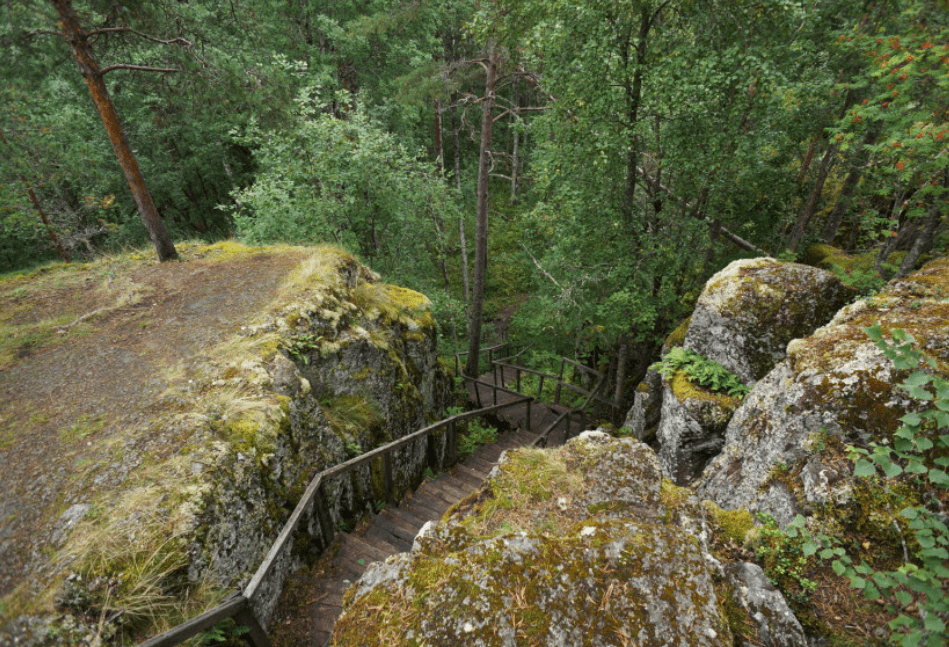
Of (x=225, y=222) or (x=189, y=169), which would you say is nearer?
(x=189, y=169)

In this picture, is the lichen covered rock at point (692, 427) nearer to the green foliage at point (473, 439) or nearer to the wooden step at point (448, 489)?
the wooden step at point (448, 489)

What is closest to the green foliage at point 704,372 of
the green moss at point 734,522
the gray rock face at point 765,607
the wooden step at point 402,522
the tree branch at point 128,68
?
the green moss at point 734,522

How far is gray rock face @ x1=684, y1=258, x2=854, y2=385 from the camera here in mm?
6164

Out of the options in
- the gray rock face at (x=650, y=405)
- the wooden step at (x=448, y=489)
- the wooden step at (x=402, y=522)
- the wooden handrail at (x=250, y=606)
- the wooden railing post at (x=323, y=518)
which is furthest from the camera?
the gray rock face at (x=650, y=405)

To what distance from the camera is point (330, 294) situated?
736cm

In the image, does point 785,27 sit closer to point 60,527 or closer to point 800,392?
point 800,392

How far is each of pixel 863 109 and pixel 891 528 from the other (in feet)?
17.4

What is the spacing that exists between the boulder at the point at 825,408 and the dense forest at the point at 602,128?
168cm

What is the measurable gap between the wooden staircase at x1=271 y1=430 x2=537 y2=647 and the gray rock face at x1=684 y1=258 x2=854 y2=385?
5251 mm

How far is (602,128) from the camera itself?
7746 mm

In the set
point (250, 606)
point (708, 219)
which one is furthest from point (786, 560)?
point (708, 219)

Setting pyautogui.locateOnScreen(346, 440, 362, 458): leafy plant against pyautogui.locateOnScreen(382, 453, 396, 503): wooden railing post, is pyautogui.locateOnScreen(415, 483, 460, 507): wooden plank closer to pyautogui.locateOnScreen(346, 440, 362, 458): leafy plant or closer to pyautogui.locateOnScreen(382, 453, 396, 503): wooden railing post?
pyautogui.locateOnScreen(382, 453, 396, 503): wooden railing post

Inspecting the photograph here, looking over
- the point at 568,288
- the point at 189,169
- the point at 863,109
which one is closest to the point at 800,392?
the point at 863,109

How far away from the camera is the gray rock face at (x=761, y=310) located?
6164mm
